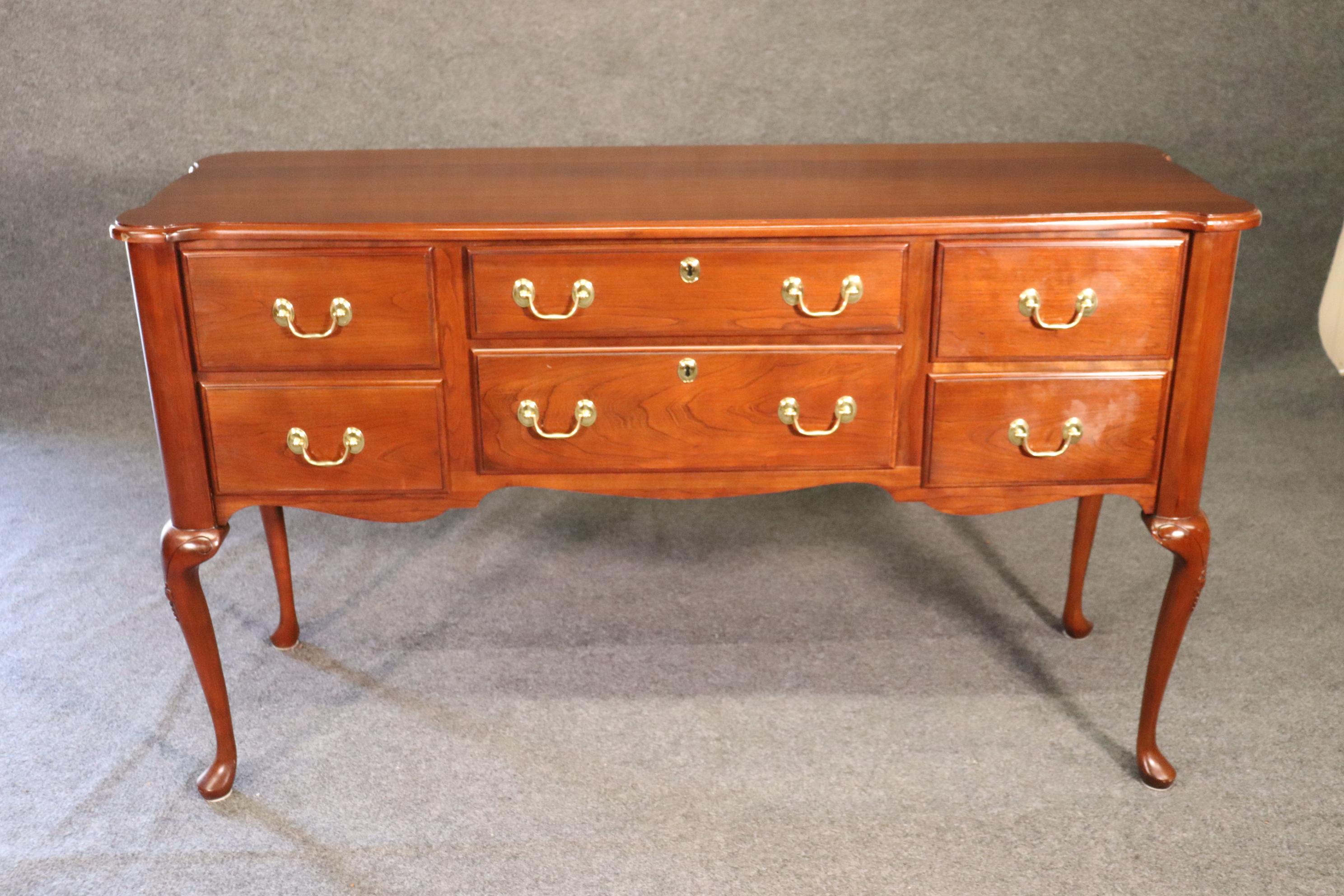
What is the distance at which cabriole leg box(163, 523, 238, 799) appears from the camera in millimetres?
1975

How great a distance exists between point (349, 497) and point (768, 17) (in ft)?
6.27

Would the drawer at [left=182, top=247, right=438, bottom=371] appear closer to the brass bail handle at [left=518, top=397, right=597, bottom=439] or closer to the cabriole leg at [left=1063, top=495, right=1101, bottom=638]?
the brass bail handle at [left=518, top=397, right=597, bottom=439]

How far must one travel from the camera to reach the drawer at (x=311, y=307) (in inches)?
72.7

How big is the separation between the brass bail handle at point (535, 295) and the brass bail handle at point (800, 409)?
1.07 feet

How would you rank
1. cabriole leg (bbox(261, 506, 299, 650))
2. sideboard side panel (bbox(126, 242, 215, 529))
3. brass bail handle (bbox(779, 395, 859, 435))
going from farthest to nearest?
cabriole leg (bbox(261, 506, 299, 650)), brass bail handle (bbox(779, 395, 859, 435)), sideboard side panel (bbox(126, 242, 215, 529))

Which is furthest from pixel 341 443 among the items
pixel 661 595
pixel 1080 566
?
pixel 1080 566

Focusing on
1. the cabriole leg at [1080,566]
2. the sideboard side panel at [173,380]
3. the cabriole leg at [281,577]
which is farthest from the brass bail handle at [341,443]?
the cabriole leg at [1080,566]

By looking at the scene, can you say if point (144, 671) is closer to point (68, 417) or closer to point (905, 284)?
point (68, 417)

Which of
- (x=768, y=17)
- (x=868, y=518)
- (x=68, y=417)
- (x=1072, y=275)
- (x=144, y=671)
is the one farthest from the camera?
(x=68, y=417)

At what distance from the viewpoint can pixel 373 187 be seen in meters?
2.08

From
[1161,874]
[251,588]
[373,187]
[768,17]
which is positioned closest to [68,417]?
[251,588]

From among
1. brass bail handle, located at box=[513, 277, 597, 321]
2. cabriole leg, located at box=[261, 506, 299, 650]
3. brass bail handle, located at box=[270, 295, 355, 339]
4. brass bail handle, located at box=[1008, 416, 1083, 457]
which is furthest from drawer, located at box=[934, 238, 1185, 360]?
Result: cabriole leg, located at box=[261, 506, 299, 650]

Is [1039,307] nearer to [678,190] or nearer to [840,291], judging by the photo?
[840,291]

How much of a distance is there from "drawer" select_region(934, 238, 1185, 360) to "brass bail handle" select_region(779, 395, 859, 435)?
0.15 m
